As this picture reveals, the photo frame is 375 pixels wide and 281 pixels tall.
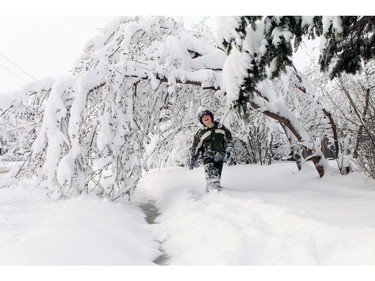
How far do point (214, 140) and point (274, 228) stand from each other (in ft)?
10.2

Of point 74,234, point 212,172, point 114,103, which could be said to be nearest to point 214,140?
point 212,172

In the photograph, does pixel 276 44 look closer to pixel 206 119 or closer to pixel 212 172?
pixel 206 119

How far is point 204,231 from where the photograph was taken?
13.7 ft

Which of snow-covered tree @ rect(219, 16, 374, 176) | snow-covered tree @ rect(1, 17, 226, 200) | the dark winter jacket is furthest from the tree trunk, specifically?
snow-covered tree @ rect(219, 16, 374, 176)

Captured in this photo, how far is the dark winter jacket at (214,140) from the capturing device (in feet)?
22.5

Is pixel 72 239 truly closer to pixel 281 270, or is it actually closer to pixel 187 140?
pixel 281 270

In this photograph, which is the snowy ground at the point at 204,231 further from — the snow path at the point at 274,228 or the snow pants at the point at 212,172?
the snow pants at the point at 212,172

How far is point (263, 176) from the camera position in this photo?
29.6ft

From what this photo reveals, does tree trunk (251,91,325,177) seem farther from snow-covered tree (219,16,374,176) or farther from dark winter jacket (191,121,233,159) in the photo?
snow-covered tree (219,16,374,176)

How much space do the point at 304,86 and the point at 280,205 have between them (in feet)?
17.3

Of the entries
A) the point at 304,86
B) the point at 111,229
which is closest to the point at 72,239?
the point at 111,229

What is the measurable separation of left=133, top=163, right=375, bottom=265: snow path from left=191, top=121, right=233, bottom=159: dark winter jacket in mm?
866

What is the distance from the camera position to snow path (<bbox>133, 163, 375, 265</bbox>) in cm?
306

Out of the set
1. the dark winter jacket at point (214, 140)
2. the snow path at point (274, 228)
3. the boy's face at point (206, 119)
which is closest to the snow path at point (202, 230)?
the snow path at point (274, 228)
